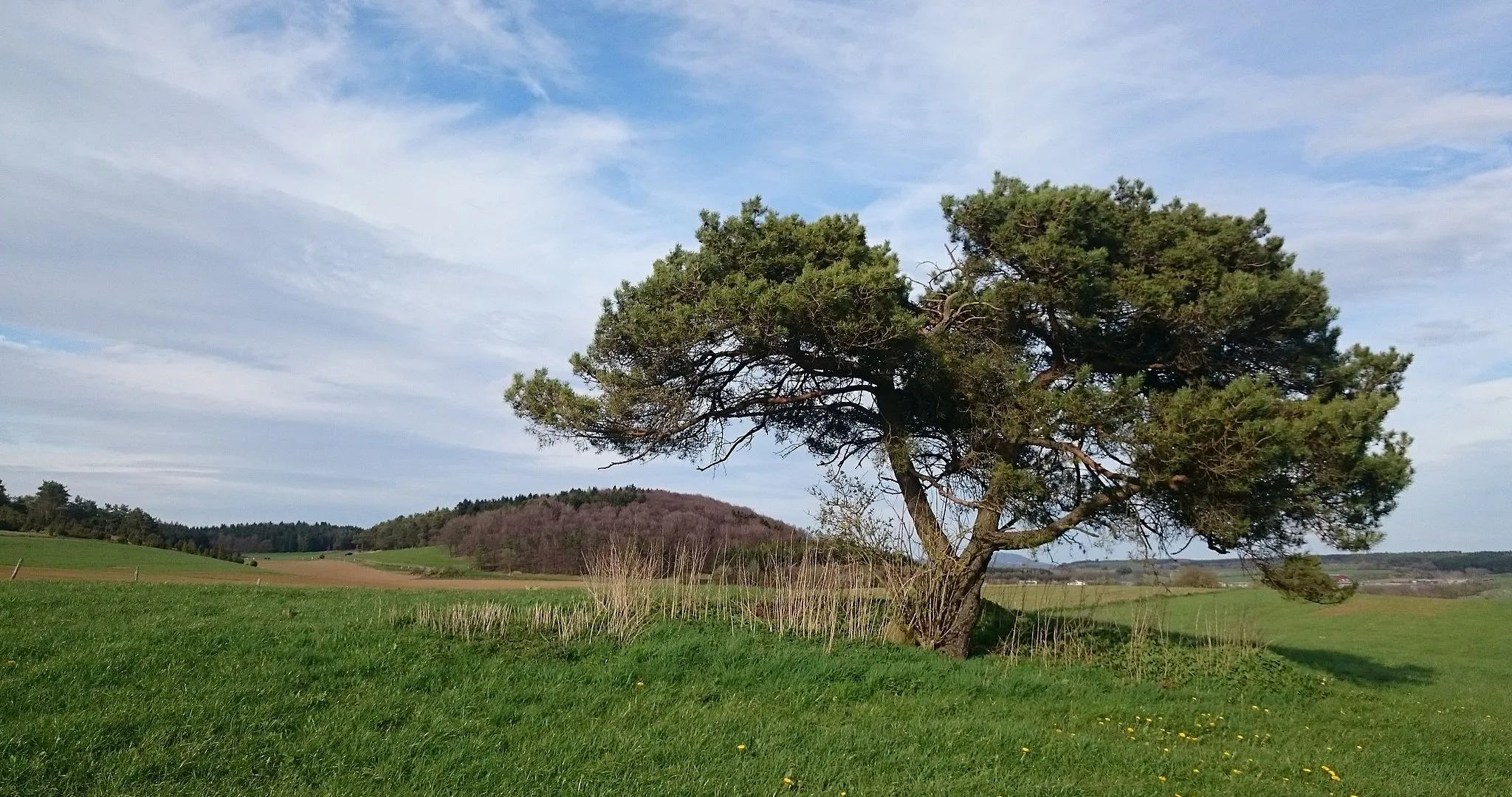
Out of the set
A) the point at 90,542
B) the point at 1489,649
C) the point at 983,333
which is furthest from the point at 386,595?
the point at 90,542

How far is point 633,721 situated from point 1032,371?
338 inches

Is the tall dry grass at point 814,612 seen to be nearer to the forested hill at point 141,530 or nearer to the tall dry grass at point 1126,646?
the tall dry grass at point 1126,646

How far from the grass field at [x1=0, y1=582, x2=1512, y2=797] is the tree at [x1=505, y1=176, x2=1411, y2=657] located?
96.9 inches

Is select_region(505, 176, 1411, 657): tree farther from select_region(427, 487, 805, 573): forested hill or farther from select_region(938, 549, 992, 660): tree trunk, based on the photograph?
select_region(427, 487, 805, 573): forested hill

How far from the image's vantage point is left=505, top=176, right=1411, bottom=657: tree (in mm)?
10883

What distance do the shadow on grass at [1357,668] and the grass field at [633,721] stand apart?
349 cm

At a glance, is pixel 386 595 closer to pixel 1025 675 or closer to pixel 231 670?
pixel 231 670

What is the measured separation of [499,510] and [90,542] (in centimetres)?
1965

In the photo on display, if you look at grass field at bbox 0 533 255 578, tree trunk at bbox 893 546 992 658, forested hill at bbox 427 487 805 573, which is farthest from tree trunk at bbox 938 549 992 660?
grass field at bbox 0 533 255 578

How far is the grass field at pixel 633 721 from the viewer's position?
17.8 feet

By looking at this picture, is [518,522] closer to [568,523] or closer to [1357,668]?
[568,523]

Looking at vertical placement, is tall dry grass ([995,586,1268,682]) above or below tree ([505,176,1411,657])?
below

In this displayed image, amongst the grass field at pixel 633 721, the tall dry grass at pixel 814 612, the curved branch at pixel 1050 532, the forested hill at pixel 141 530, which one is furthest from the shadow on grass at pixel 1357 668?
the forested hill at pixel 141 530

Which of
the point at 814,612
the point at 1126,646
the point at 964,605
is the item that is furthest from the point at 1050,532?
the point at 814,612
